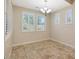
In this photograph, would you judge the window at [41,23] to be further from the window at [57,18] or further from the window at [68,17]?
the window at [68,17]

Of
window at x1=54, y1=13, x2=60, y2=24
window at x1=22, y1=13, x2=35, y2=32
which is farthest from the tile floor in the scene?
window at x1=54, y1=13, x2=60, y2=24

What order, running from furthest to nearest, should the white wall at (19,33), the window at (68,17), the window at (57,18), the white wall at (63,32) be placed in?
the window at (57,18), the white wall at (19,33), the window at (68,17), the white wall at (63,32)

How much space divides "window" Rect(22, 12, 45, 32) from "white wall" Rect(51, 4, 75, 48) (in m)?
0.99

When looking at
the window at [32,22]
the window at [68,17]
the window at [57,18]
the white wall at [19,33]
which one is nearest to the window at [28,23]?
the window at [32,22]

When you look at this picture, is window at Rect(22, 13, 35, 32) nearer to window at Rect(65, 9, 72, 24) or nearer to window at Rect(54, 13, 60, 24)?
window at Rect(54, 13, 60, 24)

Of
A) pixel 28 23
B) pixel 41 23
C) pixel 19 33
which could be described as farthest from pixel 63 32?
A: pixel 19 33

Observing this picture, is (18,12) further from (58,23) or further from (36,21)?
(58,23)

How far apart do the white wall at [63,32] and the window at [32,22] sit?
0.99m

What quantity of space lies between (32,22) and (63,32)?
2.31 m

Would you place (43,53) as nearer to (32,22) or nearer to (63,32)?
(63,32)

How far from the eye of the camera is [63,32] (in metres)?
6.22

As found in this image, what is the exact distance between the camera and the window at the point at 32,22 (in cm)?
617

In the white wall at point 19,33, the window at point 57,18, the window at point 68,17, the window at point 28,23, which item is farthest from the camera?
the window at point 57,18
